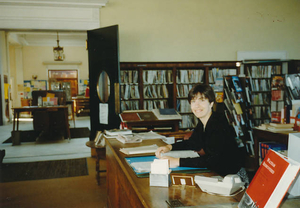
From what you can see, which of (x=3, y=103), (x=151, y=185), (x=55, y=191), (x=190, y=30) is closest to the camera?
(x=151, y=185)

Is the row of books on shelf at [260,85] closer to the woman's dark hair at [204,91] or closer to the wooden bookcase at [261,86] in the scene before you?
the wooden bookcase at [261,86]

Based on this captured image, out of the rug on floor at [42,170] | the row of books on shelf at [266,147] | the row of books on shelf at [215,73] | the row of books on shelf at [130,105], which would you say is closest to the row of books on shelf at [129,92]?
the row of books on shelf at [130,105]

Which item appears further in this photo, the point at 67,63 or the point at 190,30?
the point at 67,63

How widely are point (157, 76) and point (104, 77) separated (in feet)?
3.94

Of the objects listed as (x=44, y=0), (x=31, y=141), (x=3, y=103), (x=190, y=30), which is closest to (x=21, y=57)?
(x=3, y=103)

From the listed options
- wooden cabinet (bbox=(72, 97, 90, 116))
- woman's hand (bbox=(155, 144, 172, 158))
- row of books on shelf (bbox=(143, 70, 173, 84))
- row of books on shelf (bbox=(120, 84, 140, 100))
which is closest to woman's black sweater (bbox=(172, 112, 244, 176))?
woman's hand (bbox=(155, 144, 172, 158))

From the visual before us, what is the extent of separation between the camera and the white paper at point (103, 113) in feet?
17.4

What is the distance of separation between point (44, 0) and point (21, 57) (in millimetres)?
10304

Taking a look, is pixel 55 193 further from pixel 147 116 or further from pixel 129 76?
pixel 129 76

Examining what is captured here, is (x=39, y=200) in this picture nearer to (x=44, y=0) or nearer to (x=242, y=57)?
(x=44, y=0)

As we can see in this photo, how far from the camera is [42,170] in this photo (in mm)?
4758

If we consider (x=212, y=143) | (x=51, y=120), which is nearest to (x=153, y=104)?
(x=51, y=120)

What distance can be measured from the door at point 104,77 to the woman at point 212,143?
3251 millimetres

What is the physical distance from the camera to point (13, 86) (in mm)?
13867
